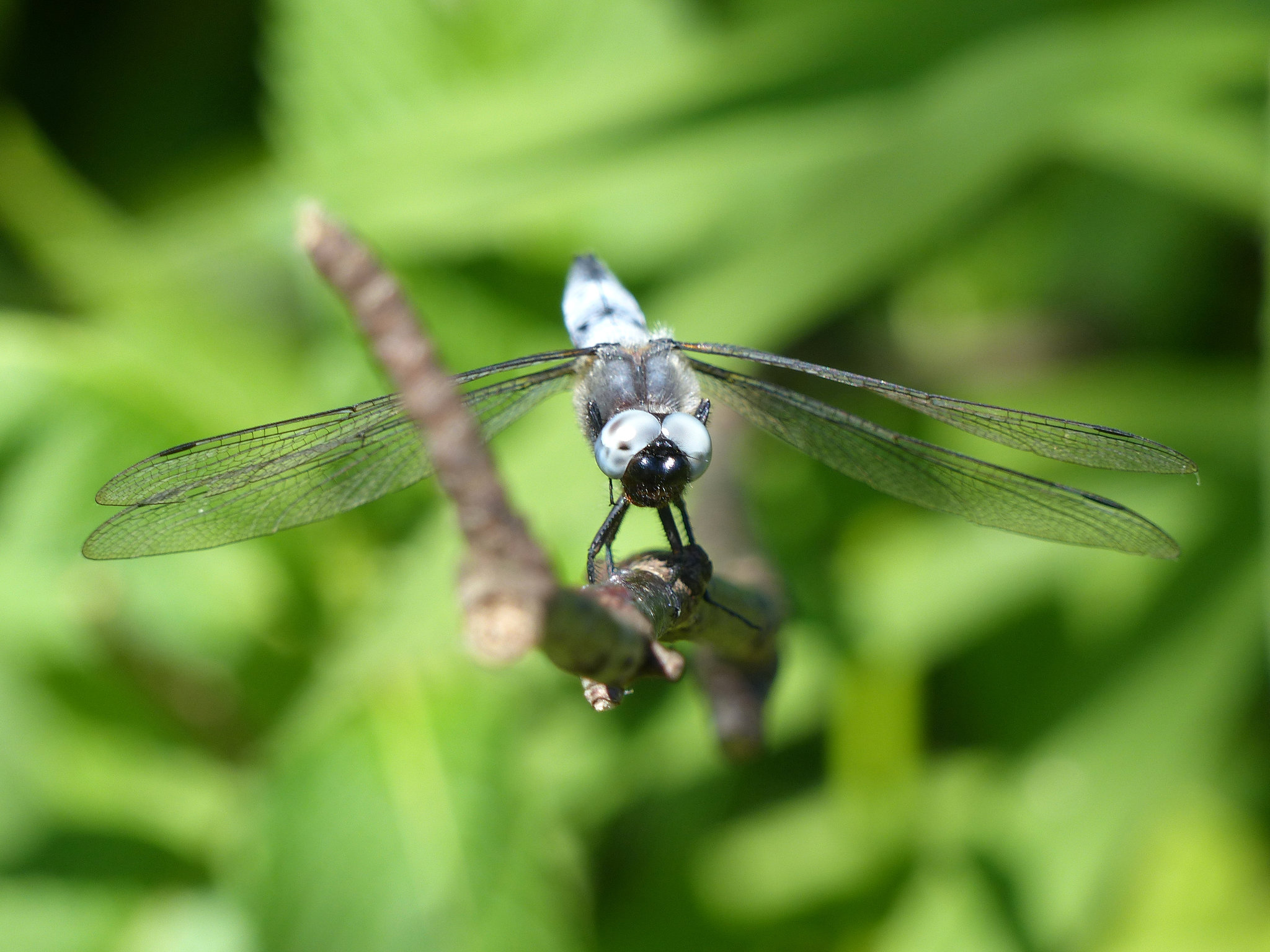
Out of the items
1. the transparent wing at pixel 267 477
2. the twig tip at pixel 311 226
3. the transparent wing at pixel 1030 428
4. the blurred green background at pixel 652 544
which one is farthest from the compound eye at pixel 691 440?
the blurred green background at pixel 652 544

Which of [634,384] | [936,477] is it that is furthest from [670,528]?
[936,477]

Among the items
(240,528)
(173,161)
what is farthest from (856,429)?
(173,161)

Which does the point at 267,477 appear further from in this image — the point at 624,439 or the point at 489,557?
the point at 489,557

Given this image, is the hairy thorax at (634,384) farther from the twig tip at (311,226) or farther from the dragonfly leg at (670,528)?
the twig tip at (311,226)

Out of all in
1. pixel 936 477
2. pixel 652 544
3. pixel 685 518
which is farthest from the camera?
pixel 652 544

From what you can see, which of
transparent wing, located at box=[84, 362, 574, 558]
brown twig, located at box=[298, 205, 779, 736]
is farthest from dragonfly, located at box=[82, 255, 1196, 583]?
brown twig, located at box=[298, 205, 779, 736]

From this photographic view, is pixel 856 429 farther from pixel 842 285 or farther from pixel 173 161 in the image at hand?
pixel 173 161
